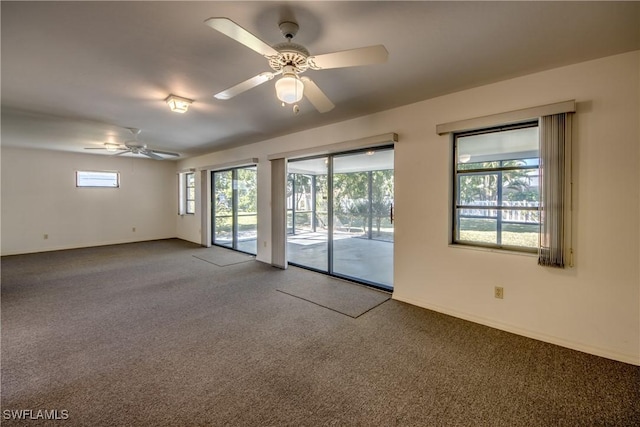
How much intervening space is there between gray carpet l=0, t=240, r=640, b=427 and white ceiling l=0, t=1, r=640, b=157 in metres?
2.41

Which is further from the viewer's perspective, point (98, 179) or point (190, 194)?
point (190, 194)

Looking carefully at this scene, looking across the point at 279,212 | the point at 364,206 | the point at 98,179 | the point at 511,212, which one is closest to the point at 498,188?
the point at 511,212

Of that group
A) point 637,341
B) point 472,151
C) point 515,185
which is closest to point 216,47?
point 472,151

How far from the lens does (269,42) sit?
79.7 inches

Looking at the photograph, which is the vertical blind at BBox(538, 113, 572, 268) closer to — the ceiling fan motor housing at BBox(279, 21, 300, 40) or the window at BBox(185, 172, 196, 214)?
the ceiling fan motor housing at BBox(279, 21, 300, 40)

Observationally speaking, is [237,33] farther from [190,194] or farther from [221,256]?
[190,194]

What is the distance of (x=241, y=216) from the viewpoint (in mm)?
6668

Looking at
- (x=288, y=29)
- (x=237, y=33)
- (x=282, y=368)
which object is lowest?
(x=282, y=368)

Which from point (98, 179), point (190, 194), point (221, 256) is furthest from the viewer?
point (190, 194)

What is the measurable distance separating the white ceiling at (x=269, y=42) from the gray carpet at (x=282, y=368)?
2414 mm

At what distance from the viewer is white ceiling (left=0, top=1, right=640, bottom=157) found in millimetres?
1662

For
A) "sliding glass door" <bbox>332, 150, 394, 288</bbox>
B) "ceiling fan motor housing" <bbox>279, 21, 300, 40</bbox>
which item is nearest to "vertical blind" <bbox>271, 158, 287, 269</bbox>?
"sliding glass door" <bbox>332, 150, 394, 288</bbox>

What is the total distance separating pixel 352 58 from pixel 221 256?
5255 mm

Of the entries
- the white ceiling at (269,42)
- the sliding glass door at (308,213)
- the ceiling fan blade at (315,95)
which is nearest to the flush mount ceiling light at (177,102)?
the white ceiling at (269,42)
